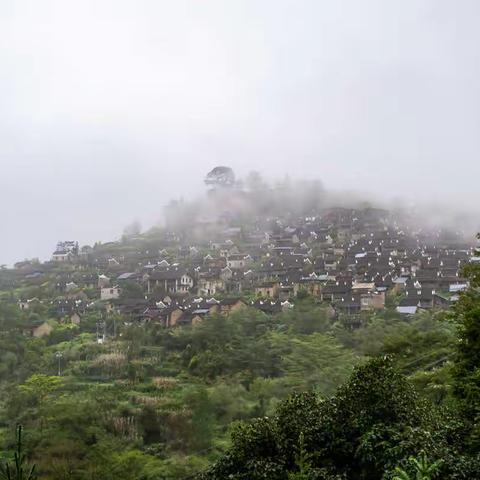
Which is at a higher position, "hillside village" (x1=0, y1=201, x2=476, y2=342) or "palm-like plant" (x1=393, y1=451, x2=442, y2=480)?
"palm-like plant" (x1=393, y1=451, x2=442, y2=480)

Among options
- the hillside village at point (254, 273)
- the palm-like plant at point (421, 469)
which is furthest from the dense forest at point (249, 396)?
the hillside village at point (254, 273)

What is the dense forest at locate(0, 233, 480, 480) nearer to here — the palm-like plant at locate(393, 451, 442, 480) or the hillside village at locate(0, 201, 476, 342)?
the palm-like plant at locate(393, 451, 442, 480)

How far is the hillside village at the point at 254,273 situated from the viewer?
40.2 meters

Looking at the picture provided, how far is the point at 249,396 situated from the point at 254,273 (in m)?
28.8

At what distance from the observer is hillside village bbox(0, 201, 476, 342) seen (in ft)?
132

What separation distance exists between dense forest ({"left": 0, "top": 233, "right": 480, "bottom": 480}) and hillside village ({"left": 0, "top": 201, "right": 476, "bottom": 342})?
8.69 ft

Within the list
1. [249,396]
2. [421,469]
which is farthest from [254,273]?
[421,469]

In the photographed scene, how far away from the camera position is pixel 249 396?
75.7 ft

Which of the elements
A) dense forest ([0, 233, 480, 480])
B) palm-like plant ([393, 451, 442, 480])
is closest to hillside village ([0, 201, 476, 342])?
dense forest ([0, 233, 480, 480])

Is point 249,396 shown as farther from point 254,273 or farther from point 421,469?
point 254,273

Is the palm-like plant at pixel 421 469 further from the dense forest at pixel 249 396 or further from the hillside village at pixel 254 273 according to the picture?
the hillside village at pixel 254 273

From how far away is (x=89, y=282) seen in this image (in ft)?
176

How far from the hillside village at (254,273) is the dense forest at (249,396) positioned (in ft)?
8.69

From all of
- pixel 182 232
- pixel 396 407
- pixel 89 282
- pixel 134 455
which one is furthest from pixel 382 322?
pixel 182 232
